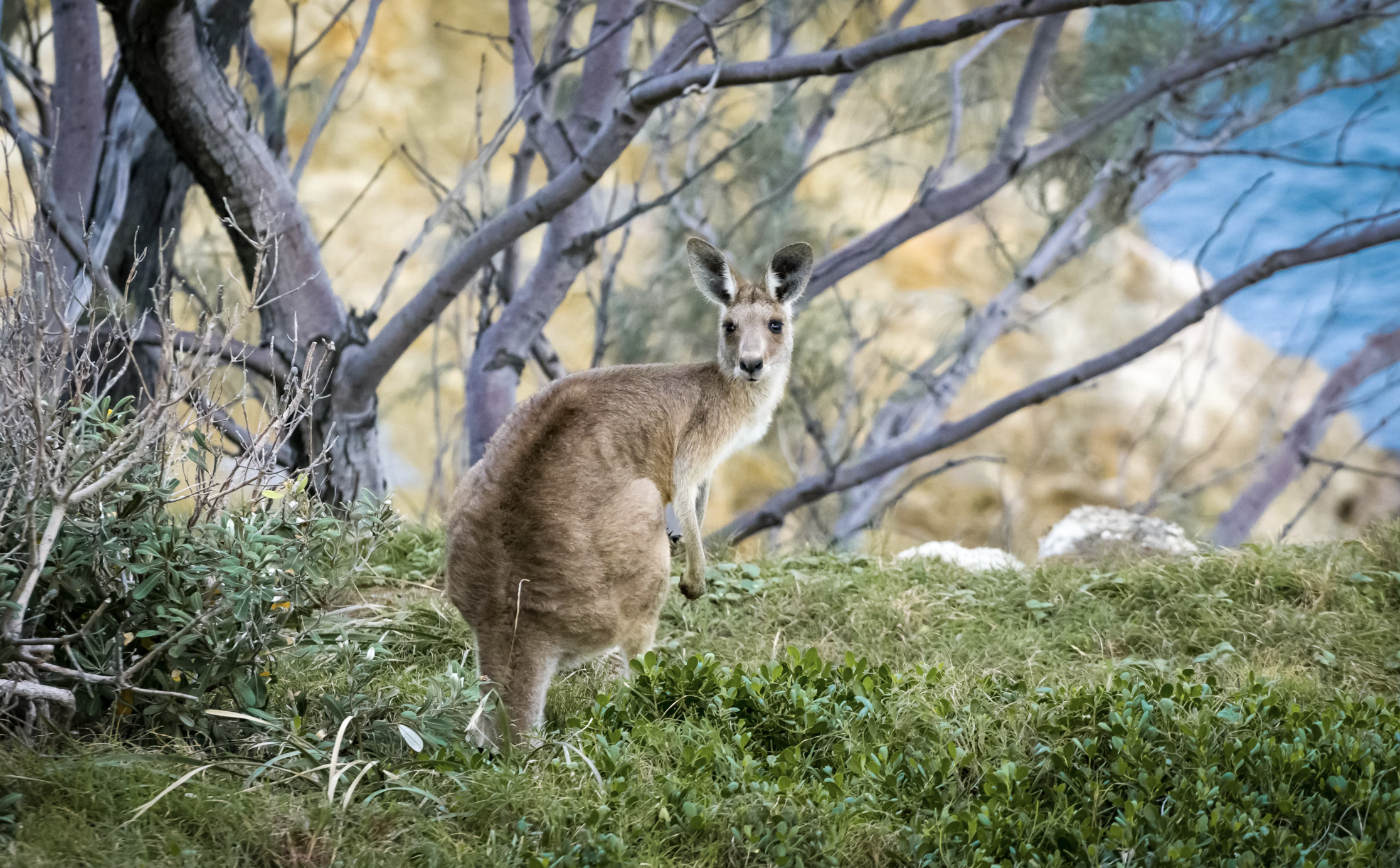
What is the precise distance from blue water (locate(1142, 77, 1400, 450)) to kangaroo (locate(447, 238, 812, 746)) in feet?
23.2

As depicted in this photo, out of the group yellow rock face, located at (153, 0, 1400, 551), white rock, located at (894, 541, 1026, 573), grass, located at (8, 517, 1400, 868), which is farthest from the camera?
yellow rock face, located at (153, 0, 1400, 551)

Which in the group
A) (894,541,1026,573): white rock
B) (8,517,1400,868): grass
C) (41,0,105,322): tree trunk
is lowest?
(8,517,1400,868): grass

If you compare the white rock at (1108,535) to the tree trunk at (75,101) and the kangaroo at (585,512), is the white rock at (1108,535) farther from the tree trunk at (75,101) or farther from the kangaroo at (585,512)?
the tree trunk at (75,101)

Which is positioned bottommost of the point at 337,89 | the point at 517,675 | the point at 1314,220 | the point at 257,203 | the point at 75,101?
the point at 517,675

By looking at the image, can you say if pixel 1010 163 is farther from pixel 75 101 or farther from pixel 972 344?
pixel 75 101

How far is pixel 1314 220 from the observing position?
9219mm

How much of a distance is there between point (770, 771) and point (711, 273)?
5.91 feet

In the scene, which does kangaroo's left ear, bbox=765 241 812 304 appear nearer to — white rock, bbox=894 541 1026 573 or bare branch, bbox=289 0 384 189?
white rock, bbox=894 541 1026 573

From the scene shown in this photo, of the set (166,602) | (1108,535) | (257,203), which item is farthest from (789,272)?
(257,203)

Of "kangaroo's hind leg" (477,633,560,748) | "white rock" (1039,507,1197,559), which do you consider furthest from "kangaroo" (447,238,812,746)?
"white rock" (1039,507,1197,559)

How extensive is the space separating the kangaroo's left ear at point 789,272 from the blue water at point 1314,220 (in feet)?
21.6

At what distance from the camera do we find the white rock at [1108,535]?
529cm

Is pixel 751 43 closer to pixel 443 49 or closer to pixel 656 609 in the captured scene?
pixel 443 49

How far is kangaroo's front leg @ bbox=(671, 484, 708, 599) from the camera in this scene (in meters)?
3.65
